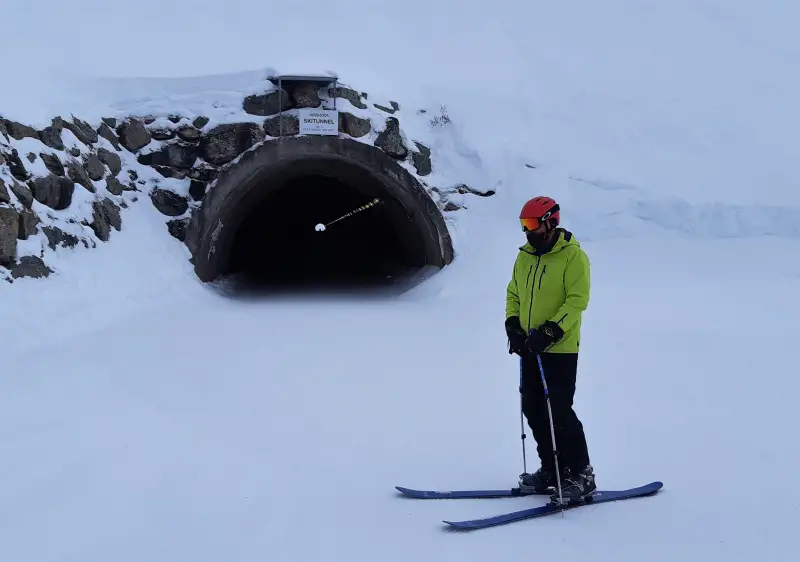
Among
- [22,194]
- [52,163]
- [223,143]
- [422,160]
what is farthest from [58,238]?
[422,160]

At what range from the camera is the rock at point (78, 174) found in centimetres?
918

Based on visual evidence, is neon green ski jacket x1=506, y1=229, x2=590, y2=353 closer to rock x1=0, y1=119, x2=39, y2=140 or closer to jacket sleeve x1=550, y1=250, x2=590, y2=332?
jacket sleeve x1=550, y1=250, x2=590, y2=332

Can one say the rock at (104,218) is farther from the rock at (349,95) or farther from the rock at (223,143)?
the rock at (349,95)

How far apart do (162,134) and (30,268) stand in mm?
4429

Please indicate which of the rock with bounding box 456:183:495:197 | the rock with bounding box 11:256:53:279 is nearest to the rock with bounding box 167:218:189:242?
the rock with bounding box 11:256:53:279

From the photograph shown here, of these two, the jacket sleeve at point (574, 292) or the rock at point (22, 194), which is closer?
the jacket sleeve at point (574, 292)

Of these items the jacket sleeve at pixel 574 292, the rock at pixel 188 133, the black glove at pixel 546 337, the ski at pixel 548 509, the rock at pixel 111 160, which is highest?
the rock at pixel 188 133

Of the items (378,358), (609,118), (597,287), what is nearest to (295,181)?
(609,118)

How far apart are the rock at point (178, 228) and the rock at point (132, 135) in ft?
4.26

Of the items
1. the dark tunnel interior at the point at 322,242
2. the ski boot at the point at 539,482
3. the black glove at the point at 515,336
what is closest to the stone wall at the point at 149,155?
the dark tunnel interior at the point at 322,242

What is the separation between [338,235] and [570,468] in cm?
2070

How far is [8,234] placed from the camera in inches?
286

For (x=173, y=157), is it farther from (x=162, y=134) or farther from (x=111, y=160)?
(x=111, y=160)

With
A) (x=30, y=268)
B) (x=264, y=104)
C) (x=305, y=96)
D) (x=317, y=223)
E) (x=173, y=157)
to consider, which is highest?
(x=317, y=223)
